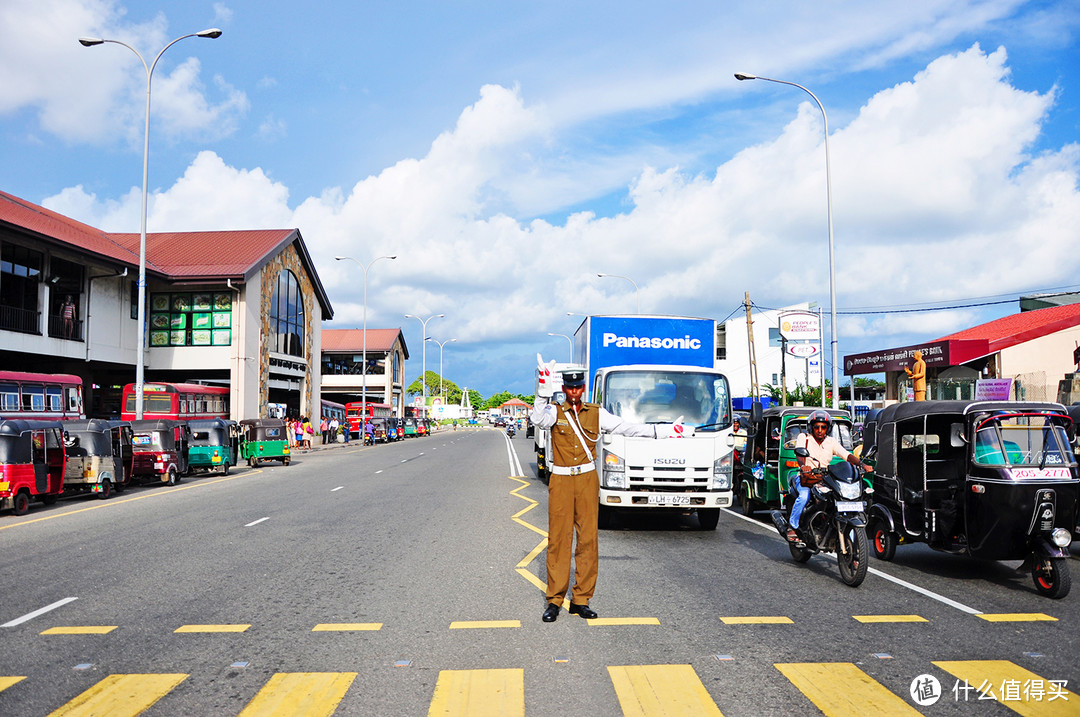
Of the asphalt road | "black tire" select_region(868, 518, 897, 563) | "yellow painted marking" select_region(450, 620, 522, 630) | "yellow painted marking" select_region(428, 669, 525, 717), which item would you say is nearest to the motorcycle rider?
the asphalt road

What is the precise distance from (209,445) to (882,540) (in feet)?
73.5

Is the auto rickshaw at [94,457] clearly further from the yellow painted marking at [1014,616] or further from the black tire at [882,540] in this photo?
the yellow painted marking at [1014,616]

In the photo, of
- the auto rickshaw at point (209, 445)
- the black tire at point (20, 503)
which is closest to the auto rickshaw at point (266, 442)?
the auto rickshaw at point (209, 445)

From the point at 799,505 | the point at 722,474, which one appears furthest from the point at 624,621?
the point at 722,474

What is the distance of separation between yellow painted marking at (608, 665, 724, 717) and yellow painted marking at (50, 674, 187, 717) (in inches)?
110

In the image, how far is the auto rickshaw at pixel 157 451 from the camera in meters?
22.6

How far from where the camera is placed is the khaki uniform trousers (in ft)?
23.3

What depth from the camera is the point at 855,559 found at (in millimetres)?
8375

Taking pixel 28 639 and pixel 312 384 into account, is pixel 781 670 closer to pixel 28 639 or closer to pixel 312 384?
pixel 28 639

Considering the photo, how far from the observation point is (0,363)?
33469 mm

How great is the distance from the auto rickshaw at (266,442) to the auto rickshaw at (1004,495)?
88.8 feet

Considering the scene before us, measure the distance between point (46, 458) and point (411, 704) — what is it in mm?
15153

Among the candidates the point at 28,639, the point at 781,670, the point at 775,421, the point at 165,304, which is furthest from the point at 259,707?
the point at 165,304

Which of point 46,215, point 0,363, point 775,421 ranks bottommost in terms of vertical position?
point 775,421
